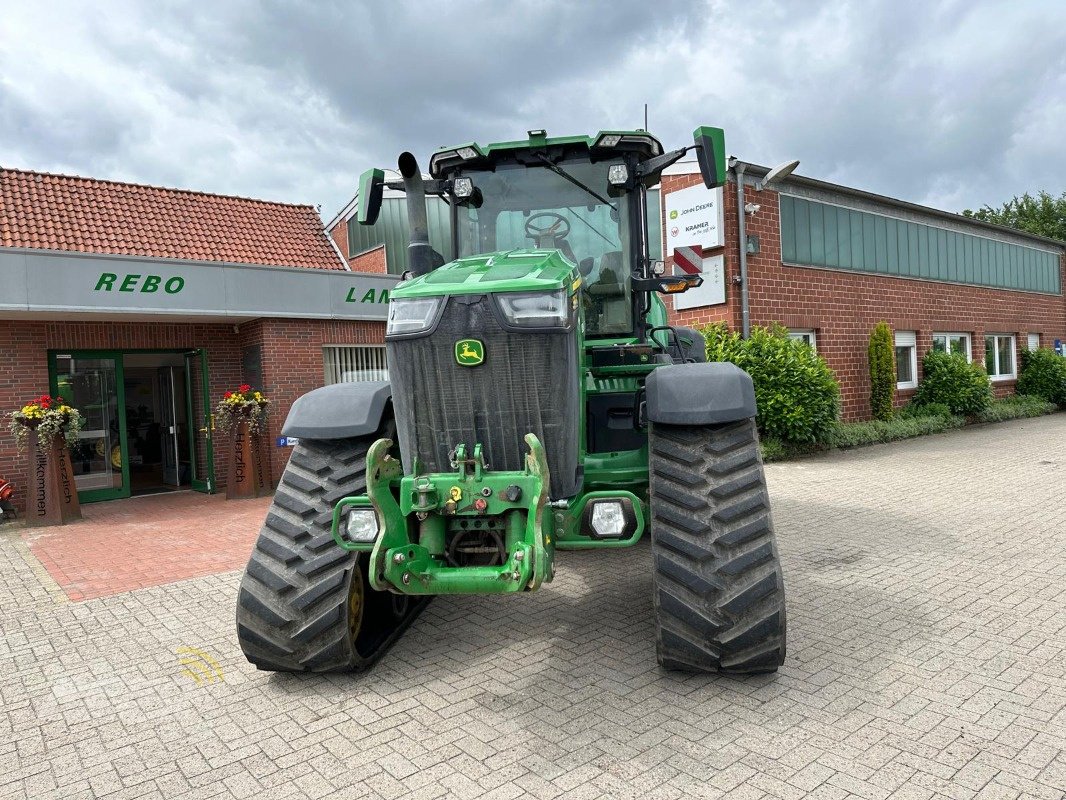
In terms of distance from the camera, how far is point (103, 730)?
3471mm

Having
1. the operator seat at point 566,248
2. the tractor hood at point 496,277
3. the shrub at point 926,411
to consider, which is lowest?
the shrub at point 926,411

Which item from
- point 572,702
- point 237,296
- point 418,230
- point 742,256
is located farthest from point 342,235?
point 572,702

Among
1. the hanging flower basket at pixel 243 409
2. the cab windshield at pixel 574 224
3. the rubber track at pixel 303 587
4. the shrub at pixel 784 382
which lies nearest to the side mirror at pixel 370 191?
the cab windshield at pixel 574 224

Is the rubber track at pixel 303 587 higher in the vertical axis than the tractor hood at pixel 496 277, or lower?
lower

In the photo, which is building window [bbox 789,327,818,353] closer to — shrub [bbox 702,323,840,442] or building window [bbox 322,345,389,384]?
shrub [bbox 702,323,840,442]

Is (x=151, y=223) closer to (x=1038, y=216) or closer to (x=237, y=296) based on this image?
(x=237, y=296)

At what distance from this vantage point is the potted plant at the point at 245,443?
10945mm

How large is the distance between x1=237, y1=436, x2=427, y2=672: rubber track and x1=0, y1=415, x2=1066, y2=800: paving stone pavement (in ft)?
0.65

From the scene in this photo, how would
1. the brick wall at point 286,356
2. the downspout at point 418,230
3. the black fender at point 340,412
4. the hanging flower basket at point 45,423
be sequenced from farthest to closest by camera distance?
the brick wall at point 286,356
the hanging flower basket at point 45,423
the downspout at point 418,230
the black fender at point 340,412

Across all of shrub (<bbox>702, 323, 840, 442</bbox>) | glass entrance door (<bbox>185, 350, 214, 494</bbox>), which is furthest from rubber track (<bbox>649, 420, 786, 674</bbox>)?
glass entrance door (<bbox>185, 350, 214, 494</bbox>)

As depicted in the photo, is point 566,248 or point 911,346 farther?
point 911,346

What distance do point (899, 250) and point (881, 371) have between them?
3.45 m

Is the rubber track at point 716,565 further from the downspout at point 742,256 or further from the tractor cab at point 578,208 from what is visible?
→ the downspout at point 742,256

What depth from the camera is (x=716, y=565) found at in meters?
3.39
